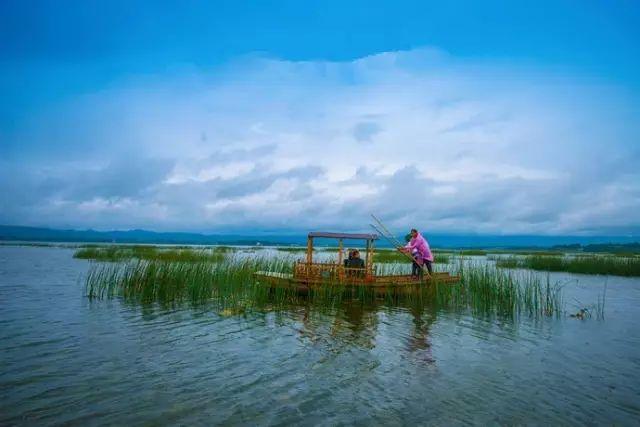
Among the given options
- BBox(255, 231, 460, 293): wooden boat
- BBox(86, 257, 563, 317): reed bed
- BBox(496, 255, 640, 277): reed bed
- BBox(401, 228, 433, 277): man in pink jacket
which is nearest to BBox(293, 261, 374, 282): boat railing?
BBox(255, 231, 460, 293): wooden boat

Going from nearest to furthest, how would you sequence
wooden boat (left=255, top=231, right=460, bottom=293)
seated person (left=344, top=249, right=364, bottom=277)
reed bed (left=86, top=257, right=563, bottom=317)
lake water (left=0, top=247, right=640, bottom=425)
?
1. lake water (left=0, top=247, right=640, bottom=425)
2. reed bed (left=86, top=257, right=563, bottom=317)
3. wooden boat (left=255, top=231, right=460, bottom=293)
4. seated person (left=344, top=249, right=364, bottom=277)

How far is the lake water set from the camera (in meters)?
6.06

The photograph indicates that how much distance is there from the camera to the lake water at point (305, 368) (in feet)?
19.9

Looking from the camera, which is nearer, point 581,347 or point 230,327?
point 581,347

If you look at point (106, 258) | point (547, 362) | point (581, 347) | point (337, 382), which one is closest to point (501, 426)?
point (337, 382)

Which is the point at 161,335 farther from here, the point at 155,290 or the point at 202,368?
the point at 155,290

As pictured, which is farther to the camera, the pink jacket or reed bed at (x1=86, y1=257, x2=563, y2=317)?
the pink jacket

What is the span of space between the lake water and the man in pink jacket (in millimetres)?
3493

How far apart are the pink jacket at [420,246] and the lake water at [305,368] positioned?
371cm

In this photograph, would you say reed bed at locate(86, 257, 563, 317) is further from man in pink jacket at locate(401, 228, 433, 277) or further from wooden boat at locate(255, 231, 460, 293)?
man in pink jacket at locate(401, 228, 433, 277)

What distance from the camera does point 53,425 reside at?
207 inches

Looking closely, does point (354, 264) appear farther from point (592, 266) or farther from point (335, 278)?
point (592, 266)

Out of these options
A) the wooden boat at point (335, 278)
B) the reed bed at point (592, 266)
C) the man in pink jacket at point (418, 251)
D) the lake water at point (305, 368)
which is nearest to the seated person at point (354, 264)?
the wooden boat at point (335, 278)

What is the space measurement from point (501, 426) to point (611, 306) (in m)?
14.5
